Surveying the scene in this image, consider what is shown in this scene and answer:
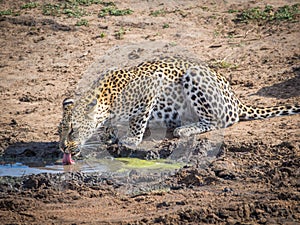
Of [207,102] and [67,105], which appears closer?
[67,105]

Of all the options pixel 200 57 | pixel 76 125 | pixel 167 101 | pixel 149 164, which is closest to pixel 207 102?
pixel 167 101

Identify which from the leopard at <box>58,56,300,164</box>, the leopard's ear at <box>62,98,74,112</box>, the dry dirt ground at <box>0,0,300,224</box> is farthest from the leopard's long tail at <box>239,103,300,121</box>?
the leopard's ear at <box>62,98,74,112</box>

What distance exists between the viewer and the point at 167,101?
12375mm

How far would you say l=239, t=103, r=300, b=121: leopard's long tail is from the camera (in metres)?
12.3

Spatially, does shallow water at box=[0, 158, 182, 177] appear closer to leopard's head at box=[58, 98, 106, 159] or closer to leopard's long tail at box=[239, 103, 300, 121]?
leopard's head at box=[58, 98, 106, 159]

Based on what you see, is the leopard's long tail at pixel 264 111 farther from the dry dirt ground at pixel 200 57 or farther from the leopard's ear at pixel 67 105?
the leopard's ear at pixel 67 105

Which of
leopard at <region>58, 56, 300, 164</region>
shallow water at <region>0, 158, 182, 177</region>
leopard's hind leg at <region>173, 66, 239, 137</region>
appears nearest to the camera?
shallow water at <region>0, 158, 182, 177</region>

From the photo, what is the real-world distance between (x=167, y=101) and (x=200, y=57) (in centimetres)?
354

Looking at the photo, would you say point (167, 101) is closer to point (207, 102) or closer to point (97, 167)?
point (207, 102)

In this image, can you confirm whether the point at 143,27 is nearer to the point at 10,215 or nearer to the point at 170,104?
the point at 170,104

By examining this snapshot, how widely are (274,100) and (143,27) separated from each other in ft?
17.4

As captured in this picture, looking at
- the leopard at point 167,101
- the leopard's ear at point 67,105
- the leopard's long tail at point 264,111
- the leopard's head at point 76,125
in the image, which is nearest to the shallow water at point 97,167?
the leopard's head at point 76,125

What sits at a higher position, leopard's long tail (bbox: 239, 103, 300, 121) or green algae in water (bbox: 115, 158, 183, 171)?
leopard's long tail (bbox: 239, 103, 300, 121)

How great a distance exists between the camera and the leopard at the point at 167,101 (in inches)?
470
